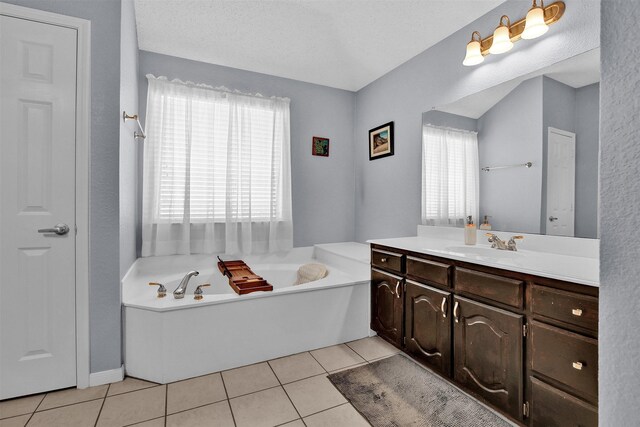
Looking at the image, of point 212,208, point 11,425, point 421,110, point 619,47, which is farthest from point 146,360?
point 421,110

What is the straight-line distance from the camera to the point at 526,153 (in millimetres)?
1978

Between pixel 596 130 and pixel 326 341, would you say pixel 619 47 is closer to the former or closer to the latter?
pixel 596 130

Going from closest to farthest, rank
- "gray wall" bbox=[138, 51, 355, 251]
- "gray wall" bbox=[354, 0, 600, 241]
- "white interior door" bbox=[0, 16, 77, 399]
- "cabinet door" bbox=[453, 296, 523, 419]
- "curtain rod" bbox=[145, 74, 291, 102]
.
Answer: "cabinet door" bbox=[453, 296, 523, 419] → "white interior door" bbox=[0, 16, 77, 399] → "gray wall" bbox=[354, 0, 600, 241] → "curtain rod" bbox=[145, 74, 291, 102] → "gray wall" bbox=[138, 51, 355, 251]

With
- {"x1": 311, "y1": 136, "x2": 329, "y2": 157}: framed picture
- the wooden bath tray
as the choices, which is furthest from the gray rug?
{"x1": 311, "y1": 136, "x2": 329, "y2": 157}: framed picture

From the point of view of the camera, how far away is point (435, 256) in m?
1.92

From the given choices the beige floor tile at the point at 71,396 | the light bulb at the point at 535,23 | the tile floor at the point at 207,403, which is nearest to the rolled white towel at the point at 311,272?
the tile floor at the point at 207,403

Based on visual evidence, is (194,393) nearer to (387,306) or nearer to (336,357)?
(336,357)

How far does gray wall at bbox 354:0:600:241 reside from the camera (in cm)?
179

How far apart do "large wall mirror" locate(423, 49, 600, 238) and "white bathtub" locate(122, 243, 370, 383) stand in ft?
3.50

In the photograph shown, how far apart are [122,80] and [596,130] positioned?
2.75 meters

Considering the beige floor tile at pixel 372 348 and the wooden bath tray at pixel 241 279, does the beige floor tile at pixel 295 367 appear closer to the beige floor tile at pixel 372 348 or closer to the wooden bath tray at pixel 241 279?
the beige floor tile at pixel 372 348

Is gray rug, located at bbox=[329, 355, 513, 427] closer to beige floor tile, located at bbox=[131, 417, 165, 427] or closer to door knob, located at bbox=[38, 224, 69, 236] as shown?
beige floor tile, located at bbox=[131, 417, 165, 427]

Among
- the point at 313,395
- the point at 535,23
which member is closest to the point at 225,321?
the point at 313,395

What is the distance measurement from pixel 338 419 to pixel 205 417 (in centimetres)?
70
